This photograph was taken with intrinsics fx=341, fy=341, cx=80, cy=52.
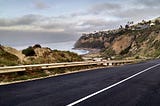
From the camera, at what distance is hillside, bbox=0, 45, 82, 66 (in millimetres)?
30669

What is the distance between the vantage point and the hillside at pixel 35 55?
3067cm

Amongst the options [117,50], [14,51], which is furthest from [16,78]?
[117,50]

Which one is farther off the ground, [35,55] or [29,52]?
[29,52]

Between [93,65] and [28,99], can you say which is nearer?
[28,99]

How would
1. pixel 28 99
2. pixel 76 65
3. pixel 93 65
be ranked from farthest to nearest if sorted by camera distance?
pixel 93 65 → pixel 76 65 → pixel 28 99

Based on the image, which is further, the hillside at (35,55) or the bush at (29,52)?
the bush at (29,52)

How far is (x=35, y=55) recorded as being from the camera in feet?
118

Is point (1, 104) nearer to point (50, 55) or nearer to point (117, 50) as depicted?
point (50, 55)

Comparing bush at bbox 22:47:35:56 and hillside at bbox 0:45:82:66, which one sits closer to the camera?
hillside at bbox 0:45:82:66

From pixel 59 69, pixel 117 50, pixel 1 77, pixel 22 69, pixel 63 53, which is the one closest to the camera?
pixel 1 77

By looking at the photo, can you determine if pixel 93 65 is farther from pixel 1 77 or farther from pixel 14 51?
pixel 1 77

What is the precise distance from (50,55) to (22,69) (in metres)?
16.5

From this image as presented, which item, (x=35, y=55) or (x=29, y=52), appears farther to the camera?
(x=29, y=52)

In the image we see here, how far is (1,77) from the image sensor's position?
1900 centimetres
